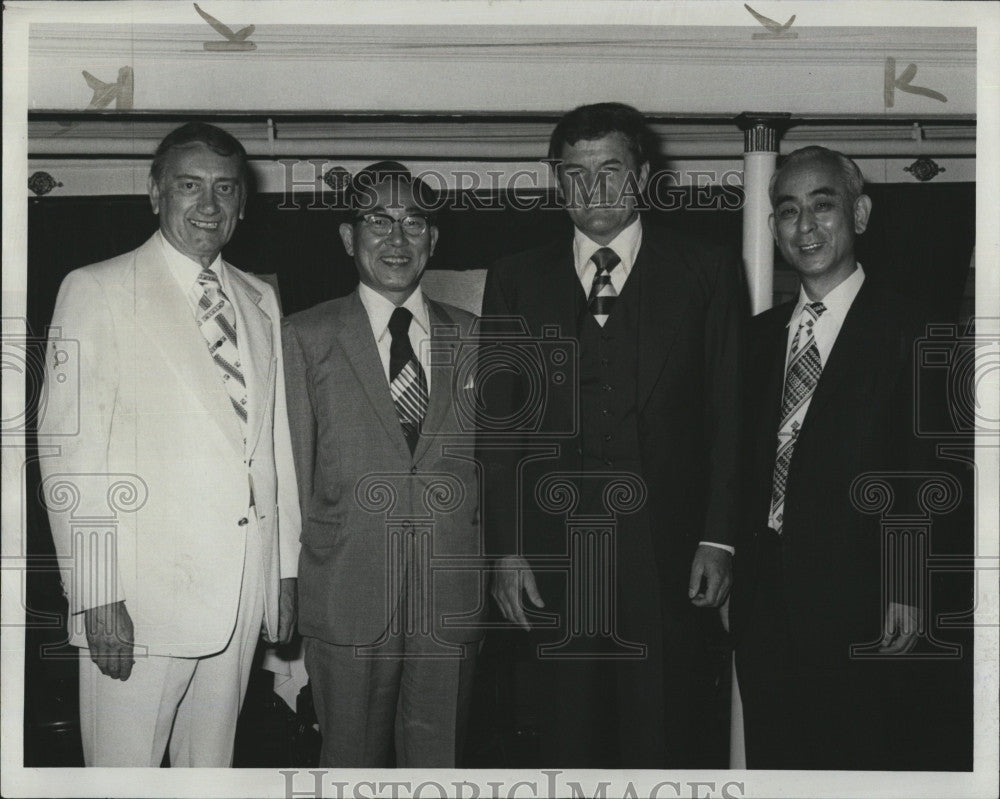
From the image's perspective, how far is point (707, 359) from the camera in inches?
82.3

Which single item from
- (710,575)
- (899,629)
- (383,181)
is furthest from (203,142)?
(899,629)

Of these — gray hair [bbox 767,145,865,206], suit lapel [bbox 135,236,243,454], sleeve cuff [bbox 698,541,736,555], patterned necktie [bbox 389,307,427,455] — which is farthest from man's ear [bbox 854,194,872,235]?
suit lapel [bbox 135,236,243,454]

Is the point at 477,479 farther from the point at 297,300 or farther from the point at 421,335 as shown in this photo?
the point at 297,300

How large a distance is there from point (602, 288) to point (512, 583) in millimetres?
629

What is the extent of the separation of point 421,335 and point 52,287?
2.52ft

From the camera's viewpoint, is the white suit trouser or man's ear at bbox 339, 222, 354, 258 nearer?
the white suit trouser

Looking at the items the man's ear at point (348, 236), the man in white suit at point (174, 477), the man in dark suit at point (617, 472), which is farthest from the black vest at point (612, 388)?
the man in white suit at point (174, 477)

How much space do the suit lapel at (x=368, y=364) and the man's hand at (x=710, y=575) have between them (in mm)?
626

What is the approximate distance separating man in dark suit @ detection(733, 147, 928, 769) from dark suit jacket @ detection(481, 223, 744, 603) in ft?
0.25

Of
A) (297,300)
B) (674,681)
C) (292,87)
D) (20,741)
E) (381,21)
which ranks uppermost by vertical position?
(381,21)

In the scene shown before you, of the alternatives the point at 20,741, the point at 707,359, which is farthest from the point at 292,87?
the point at 20,741

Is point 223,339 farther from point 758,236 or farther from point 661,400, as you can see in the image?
point 758,236

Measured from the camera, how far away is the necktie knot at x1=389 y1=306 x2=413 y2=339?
6.95 ft

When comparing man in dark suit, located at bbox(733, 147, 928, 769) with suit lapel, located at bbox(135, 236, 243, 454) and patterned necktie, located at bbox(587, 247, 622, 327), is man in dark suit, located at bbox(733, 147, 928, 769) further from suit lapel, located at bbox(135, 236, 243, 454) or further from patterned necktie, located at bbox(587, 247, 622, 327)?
suit lapel, located at bbox(135, 236, 243, 454)
